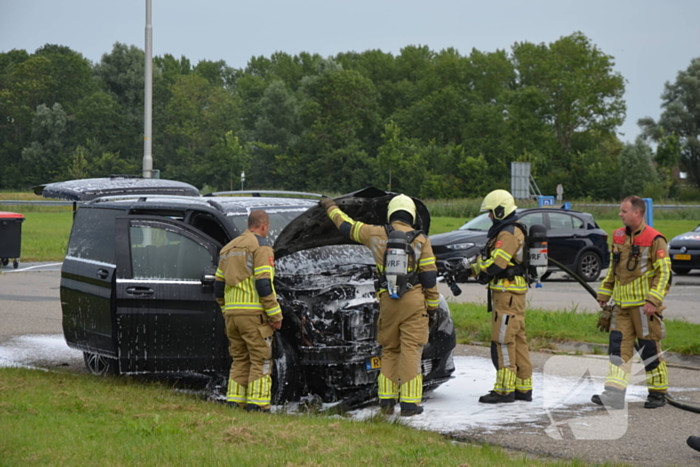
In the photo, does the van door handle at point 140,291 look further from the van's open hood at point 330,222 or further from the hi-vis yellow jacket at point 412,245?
the hi-vis yellow jacket at point 412,245

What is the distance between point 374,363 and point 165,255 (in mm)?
2118

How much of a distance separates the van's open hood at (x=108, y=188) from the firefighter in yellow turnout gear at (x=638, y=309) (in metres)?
5.03

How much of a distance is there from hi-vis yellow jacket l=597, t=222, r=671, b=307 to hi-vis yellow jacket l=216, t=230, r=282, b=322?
9.76 ft

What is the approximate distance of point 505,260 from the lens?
24.9 ft

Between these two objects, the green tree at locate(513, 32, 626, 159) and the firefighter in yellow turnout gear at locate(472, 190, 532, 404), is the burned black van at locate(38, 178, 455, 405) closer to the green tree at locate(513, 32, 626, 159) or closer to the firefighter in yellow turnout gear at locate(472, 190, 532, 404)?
the firefighter in yellow turnout gear at locate(472, 190, 532, 404)

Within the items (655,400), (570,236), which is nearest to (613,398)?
(655,400)

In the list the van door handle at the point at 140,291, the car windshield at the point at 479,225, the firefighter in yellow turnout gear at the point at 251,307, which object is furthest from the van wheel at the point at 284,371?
the car windshield at the point at 479,225

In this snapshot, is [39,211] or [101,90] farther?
[101,90]

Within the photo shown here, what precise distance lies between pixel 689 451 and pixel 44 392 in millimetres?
5001

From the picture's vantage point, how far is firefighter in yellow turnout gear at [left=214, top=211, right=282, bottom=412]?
6.92 metres

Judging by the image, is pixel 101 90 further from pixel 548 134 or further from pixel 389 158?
pixel 548 134

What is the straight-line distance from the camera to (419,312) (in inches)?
276

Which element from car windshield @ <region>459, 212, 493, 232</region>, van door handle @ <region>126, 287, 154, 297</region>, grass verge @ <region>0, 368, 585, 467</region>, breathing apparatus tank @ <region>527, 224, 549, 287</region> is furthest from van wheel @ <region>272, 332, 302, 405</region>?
car windshield @ <region>459, 212, 493, 232</region>

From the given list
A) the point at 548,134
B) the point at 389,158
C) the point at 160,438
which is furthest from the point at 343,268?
the point at 548,134
